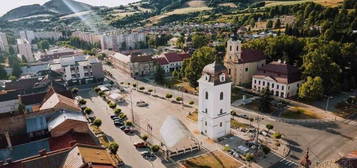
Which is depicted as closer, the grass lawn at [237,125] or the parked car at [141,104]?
the grass lawn at [237,125]

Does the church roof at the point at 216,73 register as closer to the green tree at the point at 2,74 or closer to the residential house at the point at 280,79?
the residential house at the point at 280,79

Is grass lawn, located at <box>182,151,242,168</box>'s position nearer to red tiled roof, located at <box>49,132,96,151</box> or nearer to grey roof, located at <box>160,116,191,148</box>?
grey roof, located at <box>160,116,191,148</box>

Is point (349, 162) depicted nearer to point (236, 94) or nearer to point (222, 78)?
point (222, 78)

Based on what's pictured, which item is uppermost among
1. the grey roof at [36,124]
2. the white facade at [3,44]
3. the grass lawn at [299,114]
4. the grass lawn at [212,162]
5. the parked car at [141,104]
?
the white facade at [3,44]

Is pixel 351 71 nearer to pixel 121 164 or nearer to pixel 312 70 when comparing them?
pixel 312 70

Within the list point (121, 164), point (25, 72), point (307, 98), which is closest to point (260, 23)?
point (307, 98)


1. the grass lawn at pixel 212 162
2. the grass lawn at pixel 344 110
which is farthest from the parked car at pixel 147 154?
the grass lawn at pixel 344 110

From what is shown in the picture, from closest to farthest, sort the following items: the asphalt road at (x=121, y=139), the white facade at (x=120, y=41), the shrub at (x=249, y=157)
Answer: the shrub at (x=249, y=157) → the asphalt road at (x=121, y=139) → the white facade at (x=120, y=41)

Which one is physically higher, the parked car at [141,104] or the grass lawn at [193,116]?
the parked car at [141,104]
